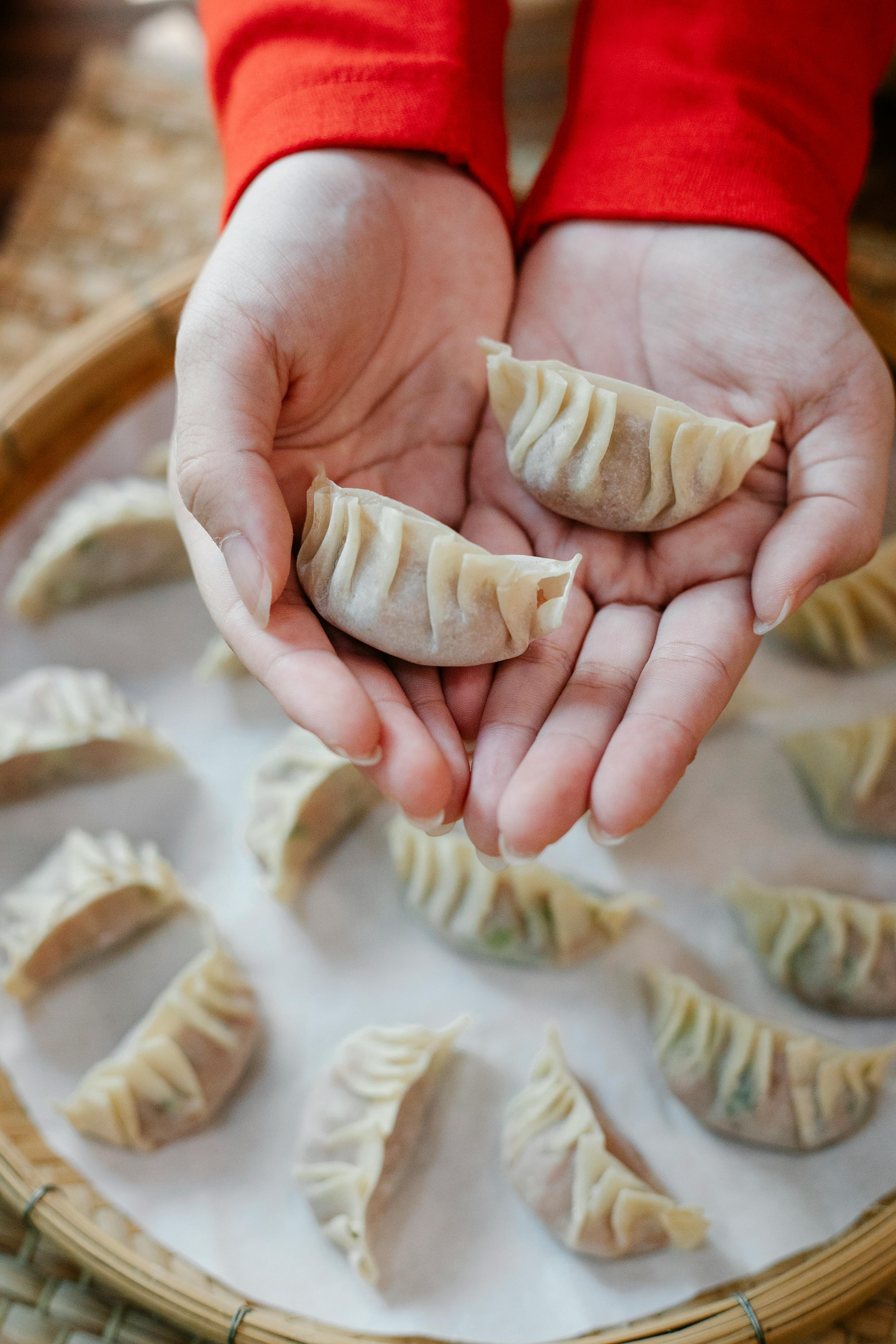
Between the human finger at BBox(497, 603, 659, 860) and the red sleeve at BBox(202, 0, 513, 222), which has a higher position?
the red sleeve at BBox(202, 0, 513, 222)

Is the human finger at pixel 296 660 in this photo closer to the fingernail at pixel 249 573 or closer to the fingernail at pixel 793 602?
the fingernail at pixel 249 573

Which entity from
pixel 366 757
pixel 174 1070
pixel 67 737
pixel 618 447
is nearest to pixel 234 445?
pixel 366 757

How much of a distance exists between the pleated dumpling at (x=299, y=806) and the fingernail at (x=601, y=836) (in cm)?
61

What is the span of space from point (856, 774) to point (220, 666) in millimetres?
1189

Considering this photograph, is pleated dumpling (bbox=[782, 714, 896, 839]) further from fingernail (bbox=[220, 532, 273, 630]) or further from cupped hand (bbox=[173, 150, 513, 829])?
fingernail (bbox=[220, 532, 273, 630])

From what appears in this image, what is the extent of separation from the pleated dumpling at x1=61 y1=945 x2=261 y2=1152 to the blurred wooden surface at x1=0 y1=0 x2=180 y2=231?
2.34 metres

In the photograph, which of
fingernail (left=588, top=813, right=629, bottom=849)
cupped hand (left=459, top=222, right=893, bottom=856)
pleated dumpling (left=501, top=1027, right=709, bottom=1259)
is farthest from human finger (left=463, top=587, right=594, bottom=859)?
pleated dumpling (left=501, top=1027, right=709, bottom=1259)

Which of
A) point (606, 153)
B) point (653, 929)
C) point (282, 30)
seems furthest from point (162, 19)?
point (653, 929)

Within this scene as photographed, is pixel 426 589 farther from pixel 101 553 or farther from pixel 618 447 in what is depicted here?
pixel 101 553

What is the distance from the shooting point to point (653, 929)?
180cm

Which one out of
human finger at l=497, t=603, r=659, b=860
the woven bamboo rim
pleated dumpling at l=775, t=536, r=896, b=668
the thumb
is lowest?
the woven bamboo rim

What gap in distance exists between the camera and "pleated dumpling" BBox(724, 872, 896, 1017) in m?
1.68

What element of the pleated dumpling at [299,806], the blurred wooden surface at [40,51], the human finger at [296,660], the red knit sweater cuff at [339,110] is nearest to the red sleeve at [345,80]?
the red knit sweater cuff at [339,110]

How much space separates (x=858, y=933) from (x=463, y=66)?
1.56 meters
